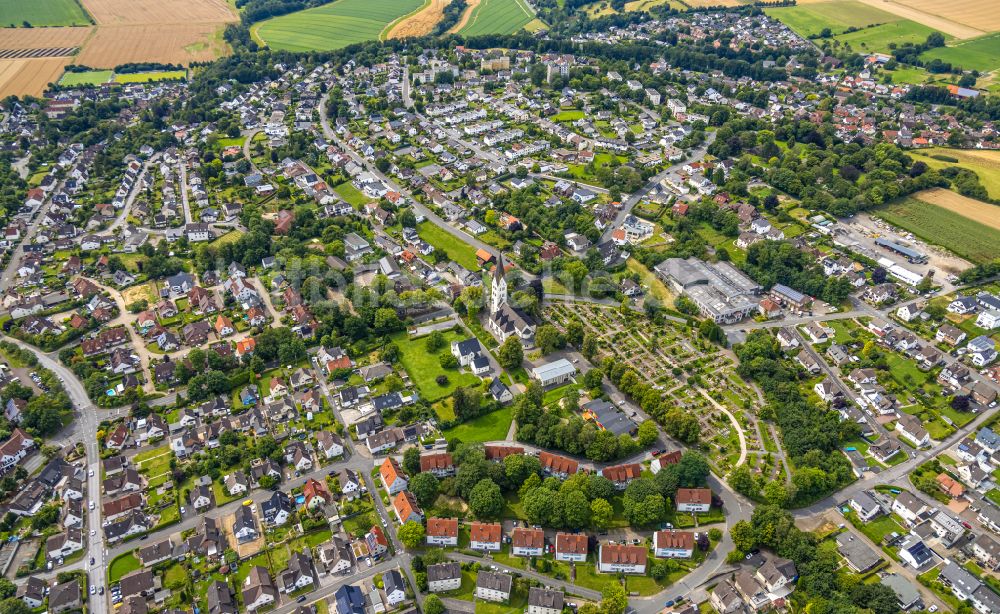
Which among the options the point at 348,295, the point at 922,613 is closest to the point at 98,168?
the point at 348,295

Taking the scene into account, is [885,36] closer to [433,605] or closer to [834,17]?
[834,17]

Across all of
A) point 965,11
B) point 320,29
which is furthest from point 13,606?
point 965,11

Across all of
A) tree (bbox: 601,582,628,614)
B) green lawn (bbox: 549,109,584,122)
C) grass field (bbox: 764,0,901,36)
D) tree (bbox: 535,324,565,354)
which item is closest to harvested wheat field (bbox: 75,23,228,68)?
green lawn (bbox: 549,109,584,122)

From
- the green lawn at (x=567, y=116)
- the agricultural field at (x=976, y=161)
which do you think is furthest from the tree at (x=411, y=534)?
the agricultural field at (x=976, y=161)

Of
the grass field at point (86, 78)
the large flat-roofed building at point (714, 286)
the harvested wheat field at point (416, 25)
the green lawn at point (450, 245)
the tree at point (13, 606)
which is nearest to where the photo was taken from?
the tree at point (13, 606)

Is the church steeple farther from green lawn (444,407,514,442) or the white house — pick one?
the white house

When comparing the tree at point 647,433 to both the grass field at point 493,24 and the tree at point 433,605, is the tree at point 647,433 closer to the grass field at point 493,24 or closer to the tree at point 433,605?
the tree at point 433,605
